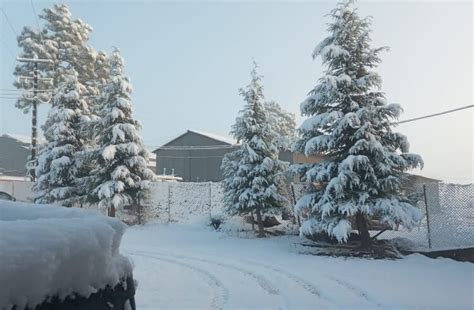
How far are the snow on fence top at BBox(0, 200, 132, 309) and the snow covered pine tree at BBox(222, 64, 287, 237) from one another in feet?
38.5

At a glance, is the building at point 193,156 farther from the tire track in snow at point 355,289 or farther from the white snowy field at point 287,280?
the tire track in snow at point 355,289

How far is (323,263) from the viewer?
29.6 ft

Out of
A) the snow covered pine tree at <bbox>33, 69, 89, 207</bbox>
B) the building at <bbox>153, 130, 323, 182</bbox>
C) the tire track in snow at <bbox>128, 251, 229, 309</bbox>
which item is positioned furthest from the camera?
the building at <bbox>153, 130, 323, 182</bbox>

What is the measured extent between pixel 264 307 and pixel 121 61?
13857 mm

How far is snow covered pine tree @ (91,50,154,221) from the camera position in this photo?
1561 centimetres

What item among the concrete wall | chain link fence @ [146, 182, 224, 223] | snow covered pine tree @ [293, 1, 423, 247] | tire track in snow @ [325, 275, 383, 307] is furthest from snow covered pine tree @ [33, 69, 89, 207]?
tire track in snow @ [325, 275, 383, 307]

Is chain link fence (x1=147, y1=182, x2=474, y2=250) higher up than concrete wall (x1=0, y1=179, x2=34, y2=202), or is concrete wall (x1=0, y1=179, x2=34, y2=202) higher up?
concrete wall (x1=0, y1=179, x2=34, y2=202)

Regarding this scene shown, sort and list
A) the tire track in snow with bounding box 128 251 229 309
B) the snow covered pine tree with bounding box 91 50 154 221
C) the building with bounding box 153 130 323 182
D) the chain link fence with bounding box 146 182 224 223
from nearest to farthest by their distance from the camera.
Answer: the tire track in snow with bounding box 128 251 229 309, the snow covered pine tree with bounding box 91 50 154 221, the chain link fence with bounding box 146 182 224 223, the building with bounding box 153 130 323 182

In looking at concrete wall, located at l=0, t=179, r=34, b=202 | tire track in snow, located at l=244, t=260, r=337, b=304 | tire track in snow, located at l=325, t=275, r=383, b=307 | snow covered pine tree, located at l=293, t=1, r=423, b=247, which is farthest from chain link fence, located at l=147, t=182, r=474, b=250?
concrete wall, located at l=0, t=179, r=34, b=202

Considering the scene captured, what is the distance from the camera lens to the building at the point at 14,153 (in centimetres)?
3309

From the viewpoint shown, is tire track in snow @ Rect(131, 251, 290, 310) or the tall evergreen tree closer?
tire track in snow @ Rect(131, 251, 290, 310)

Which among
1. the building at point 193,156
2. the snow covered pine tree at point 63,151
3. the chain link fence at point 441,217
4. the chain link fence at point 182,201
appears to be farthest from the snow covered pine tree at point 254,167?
the building at point 193,156

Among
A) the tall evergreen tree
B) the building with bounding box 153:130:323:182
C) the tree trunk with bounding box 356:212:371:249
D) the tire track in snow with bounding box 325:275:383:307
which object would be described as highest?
the tall evergreen tree

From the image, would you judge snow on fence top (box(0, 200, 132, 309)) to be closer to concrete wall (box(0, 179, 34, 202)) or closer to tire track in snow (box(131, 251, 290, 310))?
tire track in snow (box(131, 251, 290, 310))
